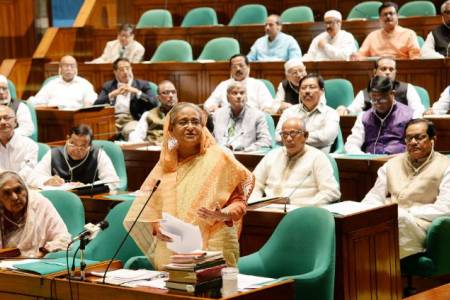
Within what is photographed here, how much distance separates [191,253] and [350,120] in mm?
3628

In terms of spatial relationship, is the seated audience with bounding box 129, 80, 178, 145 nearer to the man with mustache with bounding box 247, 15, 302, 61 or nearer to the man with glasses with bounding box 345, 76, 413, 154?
the man with mustache with bounding box 247, 15, 302, 61

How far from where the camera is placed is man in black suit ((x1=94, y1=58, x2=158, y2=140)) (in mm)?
7645

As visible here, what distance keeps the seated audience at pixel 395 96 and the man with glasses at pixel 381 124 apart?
0.80 ft

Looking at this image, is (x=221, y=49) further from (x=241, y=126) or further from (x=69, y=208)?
(x=69, y=208)

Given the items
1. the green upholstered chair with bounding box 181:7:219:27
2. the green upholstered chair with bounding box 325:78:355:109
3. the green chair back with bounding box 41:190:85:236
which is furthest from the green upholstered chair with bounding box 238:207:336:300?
the green upholstered chair with bounding box 181:7:219:27

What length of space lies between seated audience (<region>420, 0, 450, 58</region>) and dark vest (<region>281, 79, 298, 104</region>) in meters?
1.14

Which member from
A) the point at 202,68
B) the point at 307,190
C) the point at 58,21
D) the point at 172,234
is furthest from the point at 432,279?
the point at 58,21

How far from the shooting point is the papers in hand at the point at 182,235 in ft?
10.4

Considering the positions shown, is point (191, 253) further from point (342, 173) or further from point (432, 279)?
point (342, 173)

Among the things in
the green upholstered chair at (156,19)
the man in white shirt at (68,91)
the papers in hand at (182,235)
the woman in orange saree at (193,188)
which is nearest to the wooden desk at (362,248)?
the woman in orange saree at (193,188)

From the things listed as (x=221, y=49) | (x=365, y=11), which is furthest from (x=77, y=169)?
(x=365, y=11)

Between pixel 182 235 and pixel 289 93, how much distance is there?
12.9ft

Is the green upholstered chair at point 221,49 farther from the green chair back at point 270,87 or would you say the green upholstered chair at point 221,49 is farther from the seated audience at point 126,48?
the green chair back at point 270,87

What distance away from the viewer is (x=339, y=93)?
6879 millimetres
